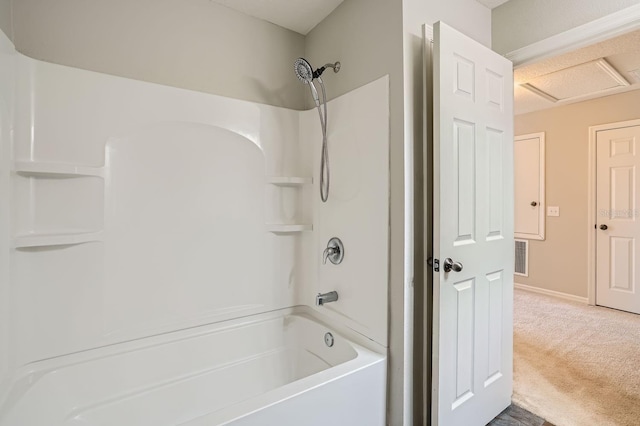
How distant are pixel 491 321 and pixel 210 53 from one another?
2.17m

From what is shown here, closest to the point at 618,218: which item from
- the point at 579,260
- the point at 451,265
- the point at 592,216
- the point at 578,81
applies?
the point at 592,216

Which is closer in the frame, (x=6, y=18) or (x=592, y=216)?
(x=6, y=18)

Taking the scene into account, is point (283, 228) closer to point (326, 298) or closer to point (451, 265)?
point (326, 298)

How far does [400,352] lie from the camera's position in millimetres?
1469

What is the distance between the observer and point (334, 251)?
1.83 metres

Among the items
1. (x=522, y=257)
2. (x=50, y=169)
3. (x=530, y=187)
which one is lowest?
(x=522, y=257)

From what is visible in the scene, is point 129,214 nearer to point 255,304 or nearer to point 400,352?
point 255,304

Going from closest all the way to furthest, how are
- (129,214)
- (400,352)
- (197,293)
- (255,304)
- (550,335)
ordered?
(400,352), (129,214), (197,293), (255,304), (550,335)

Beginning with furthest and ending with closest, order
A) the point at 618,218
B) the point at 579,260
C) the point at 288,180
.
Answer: the point at 579,260 → the point at 618,218 → the point at 288,180

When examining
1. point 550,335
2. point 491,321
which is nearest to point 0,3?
point 491,321

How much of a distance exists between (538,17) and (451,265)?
1.41 metres

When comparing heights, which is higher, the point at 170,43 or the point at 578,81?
the point at 578,81

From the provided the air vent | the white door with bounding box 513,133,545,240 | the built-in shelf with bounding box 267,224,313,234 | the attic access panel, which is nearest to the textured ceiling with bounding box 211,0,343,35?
the built-in shelf with bounding box 267,224,313,234

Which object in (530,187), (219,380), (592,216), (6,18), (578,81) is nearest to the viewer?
(6,18)
